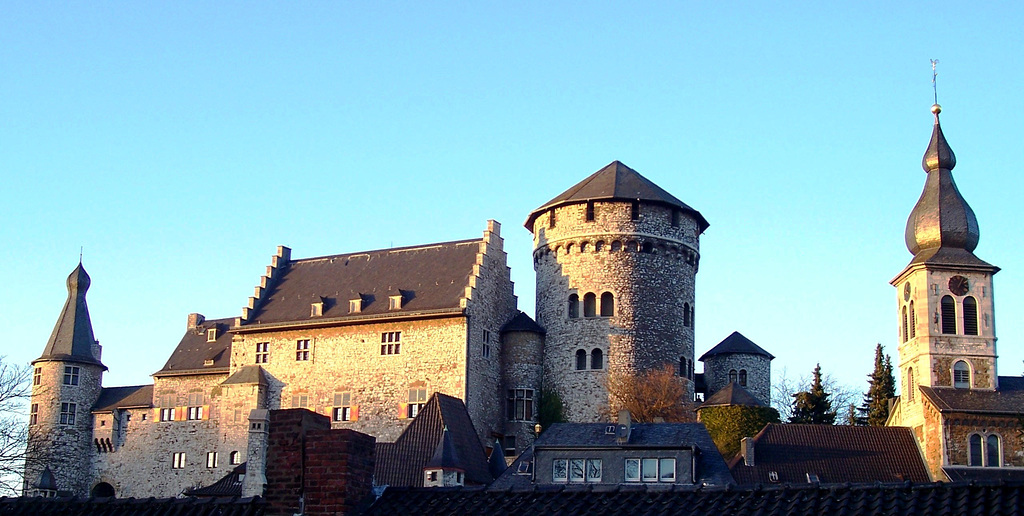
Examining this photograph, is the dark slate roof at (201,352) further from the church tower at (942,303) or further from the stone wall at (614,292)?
the church tower at (942,303)

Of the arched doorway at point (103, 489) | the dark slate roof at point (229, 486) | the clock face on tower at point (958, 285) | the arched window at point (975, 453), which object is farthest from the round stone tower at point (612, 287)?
the arched doorway at point (103, 489)

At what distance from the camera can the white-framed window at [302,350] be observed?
63.1 m

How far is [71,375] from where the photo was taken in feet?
232

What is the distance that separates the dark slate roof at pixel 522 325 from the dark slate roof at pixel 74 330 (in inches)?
931

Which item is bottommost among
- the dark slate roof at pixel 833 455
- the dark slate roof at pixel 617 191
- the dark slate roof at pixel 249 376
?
the dark slate roof at pixel 833 455

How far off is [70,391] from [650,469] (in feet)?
122

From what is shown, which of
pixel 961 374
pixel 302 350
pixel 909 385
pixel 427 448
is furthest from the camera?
pixel 302 350

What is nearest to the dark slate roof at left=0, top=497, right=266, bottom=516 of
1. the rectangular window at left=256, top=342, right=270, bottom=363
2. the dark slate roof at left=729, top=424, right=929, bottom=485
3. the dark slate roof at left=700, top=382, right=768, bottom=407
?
the dark slate roof at left=729, top=424, right=929, bottom=485

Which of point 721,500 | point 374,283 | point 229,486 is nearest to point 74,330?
point 374,283

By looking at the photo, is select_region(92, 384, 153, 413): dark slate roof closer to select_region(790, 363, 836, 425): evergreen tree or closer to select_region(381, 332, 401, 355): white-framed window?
select_region(381, 332, 401, 355): white-framed window

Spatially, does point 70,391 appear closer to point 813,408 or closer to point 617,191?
point 617,191

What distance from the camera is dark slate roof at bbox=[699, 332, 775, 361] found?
64.4 meters

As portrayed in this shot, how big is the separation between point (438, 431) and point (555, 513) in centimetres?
3489

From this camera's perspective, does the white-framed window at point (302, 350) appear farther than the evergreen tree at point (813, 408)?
No
